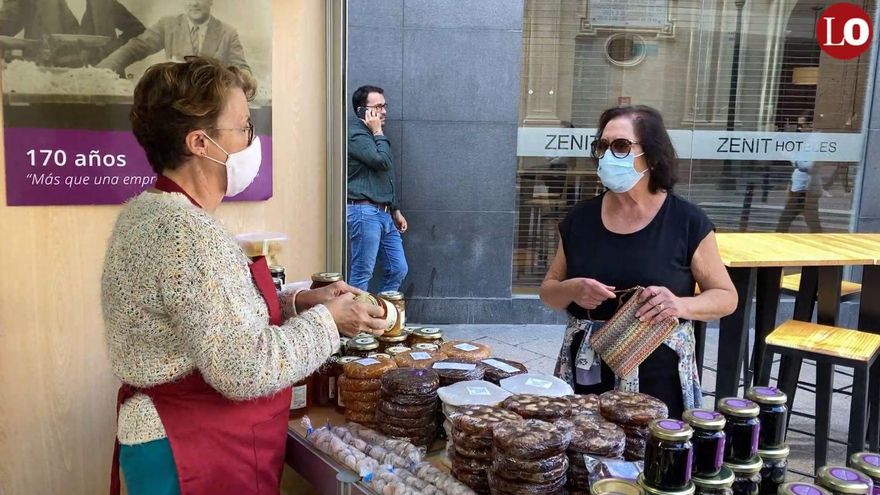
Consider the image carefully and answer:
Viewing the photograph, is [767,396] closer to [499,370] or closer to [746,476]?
[746,476]

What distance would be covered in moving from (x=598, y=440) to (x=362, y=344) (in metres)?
0.89

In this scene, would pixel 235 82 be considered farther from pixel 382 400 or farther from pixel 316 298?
pixel 382 400

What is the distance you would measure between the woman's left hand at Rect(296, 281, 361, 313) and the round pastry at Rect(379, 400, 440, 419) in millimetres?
328

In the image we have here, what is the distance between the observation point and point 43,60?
2.31 meters

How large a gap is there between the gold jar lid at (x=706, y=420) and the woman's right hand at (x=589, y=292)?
98 centimetres

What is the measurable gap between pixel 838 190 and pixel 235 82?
6.84 meters

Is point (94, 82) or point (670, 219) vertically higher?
point (94, 82)

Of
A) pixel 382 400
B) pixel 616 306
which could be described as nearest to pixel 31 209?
pixel 382 400

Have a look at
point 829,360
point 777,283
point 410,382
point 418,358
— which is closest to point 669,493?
point 410,382

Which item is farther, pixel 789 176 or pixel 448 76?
pixel 789 176

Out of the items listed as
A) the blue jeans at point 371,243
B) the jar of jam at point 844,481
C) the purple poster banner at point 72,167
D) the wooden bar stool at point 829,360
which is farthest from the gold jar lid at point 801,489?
the blue jeans at point 371,243

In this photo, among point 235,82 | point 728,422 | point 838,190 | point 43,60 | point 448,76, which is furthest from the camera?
point 838,190

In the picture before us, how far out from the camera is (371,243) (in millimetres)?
5598

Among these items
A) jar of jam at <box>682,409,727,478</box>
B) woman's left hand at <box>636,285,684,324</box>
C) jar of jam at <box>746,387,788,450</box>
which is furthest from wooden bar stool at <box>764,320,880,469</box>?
jar of jam at <box>682,409,727,478</box>
